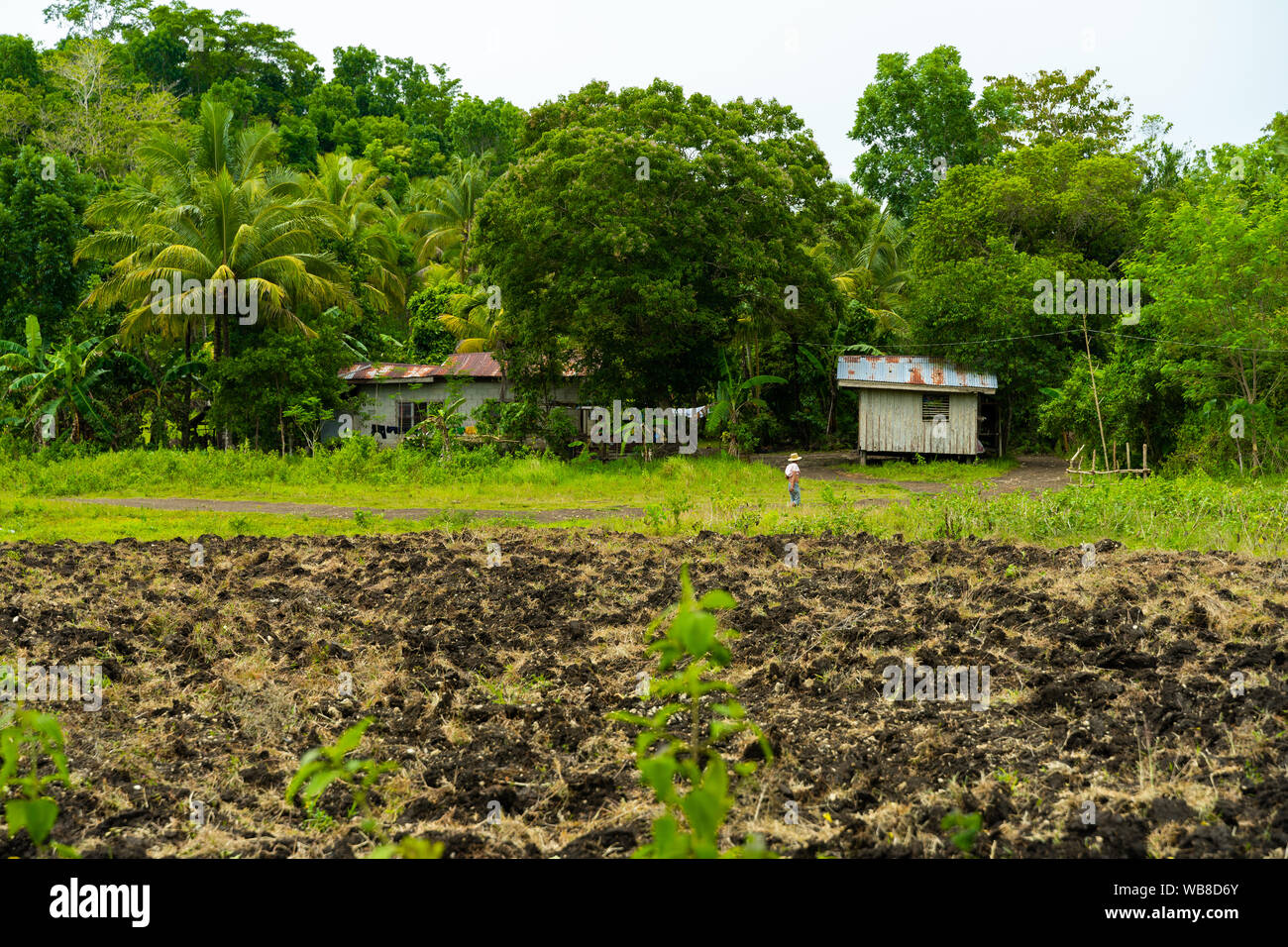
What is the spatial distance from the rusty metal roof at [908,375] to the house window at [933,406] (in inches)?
18.7

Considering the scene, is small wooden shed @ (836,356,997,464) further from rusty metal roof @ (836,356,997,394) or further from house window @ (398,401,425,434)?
house window @ (398,401,425,434)

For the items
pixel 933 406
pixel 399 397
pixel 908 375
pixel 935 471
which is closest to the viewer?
pixel 935 471

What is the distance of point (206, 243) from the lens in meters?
24.6

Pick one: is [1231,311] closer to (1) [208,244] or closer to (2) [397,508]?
(2) [397,508]

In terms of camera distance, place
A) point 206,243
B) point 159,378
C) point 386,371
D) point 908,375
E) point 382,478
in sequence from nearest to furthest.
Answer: point 382,478
point 206,243
point 159,378
point 908,375
point 386,371

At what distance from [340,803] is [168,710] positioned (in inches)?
81.0

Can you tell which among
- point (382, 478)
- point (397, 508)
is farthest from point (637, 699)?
point (382, 478)

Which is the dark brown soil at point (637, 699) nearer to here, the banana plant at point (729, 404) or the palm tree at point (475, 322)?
the banana plant at point (729, 404)

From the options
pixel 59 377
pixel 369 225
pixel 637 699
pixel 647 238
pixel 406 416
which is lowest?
pixel 637 699

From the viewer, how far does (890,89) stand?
40.8 metres

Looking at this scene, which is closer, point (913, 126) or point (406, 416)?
point (406, 416)

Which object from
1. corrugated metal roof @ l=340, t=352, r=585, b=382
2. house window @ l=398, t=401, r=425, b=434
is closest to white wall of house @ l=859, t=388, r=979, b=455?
corrugated metal roof @ l=340, t=352, r=585, b=382

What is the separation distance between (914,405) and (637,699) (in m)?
23.9

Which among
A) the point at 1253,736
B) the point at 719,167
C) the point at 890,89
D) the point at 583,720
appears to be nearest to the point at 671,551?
the point at 583,720
